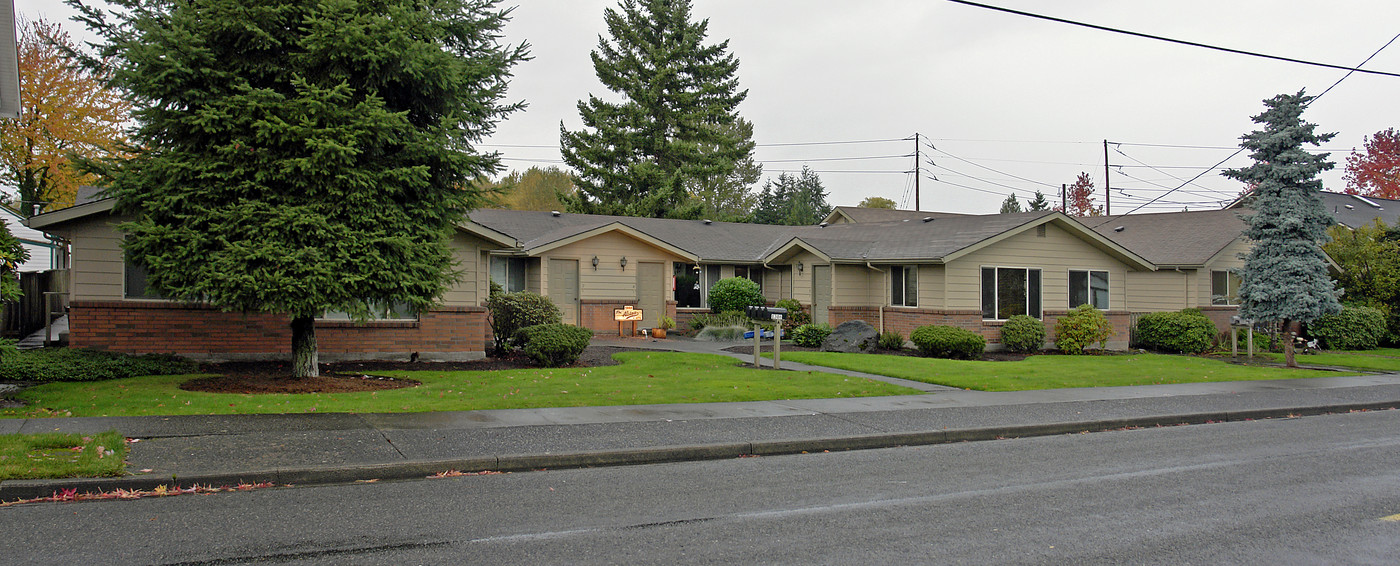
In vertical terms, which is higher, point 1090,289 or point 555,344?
point 1090,289

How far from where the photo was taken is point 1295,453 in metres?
9.91

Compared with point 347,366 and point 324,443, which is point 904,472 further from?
point 347,366

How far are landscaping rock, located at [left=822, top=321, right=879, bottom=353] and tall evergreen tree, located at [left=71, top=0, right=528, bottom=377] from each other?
1233 centimetres

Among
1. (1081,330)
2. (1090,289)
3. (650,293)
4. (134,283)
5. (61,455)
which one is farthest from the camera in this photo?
(650,293)

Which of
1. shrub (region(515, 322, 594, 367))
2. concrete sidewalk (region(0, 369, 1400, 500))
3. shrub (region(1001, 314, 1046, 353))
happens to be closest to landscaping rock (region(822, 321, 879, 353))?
shrub (region(1001, 314, 1046, 353))

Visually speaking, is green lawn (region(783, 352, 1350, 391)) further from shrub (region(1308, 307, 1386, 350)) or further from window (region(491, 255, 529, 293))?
window (region(491, 255, 529, 293))

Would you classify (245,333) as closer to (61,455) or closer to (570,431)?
(61,455)

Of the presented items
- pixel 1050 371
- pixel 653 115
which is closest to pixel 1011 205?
pixel 653 115

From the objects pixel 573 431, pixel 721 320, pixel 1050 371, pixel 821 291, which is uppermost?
pixel 821 291

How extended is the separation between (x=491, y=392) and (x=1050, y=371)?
38.6 ft

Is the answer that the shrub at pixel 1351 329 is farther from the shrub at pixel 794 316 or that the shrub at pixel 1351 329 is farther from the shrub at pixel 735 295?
the shrub at pixel 735 295

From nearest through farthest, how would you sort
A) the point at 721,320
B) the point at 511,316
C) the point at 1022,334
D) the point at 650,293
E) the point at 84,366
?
the point at 84,366
the point at 511,316
the point at 1022,334
the point at 721,320
the point at 650,293

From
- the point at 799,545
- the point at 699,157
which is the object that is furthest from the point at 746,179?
the point at 799,545

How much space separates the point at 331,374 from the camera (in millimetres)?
15180
